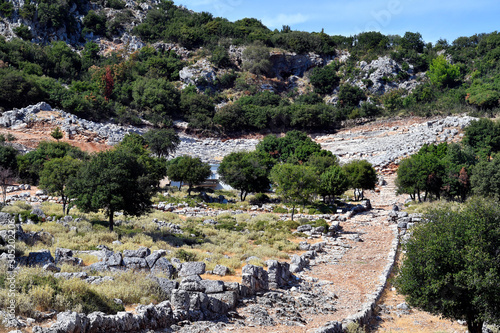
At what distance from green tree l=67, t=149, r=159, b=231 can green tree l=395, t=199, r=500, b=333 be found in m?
16.8

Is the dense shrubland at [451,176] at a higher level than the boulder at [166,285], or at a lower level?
higher

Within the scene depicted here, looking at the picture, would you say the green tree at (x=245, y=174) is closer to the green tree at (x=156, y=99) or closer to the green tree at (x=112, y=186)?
the green tree at (x=112, y=186)

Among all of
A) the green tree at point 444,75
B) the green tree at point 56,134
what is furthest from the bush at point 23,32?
the green tree at point 444,75

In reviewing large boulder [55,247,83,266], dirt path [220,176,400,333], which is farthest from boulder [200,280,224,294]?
large boulder [55,247,83,266]

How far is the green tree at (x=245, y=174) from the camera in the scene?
4725 centimetres

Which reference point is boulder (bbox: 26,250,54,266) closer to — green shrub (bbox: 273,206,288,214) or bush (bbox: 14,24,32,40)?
green shrub (bbox: 273,206,288,214)

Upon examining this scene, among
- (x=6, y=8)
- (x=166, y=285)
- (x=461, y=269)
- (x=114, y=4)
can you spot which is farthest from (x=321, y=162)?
(x=114, y=4)

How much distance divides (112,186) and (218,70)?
87.4m

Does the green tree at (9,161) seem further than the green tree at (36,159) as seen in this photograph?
No

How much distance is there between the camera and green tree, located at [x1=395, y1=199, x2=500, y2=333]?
11.4m

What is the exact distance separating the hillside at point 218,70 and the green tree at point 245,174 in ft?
117

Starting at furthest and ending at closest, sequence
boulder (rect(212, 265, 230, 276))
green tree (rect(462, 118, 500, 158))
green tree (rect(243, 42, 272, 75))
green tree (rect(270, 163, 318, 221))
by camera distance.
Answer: green tree (rect(243, 42, 272, 75)), green tree (rect(462, 118, 500, 158)), green tree (rect(270, 163, 318, 221)), boulder (rect(212, 265, 230, 276))

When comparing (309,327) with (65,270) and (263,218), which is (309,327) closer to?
(65,270)

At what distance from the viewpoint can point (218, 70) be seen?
106562 mm
